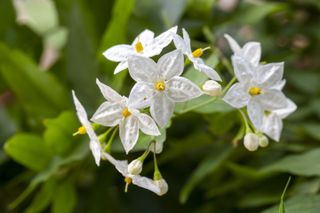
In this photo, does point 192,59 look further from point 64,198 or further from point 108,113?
point 64,198

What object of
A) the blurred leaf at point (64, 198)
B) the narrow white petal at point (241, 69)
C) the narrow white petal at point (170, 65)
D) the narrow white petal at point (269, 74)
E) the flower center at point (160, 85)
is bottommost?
the blurred leaf at point (64, 198)

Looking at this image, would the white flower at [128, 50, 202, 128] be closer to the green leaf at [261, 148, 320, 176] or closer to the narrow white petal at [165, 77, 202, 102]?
the narrow white petal at [165, 77, 202, 102]

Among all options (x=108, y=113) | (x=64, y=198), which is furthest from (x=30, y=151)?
(x=108, y=113)

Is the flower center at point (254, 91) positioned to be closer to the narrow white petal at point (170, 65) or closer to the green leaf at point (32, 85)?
the narrow white petal at point (170, 65)

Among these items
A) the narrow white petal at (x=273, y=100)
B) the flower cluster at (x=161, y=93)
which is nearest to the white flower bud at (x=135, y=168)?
the flower cluster at (x=161, y=93)

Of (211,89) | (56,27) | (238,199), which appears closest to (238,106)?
(211,89)

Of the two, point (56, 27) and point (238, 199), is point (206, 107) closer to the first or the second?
point (238, 199)

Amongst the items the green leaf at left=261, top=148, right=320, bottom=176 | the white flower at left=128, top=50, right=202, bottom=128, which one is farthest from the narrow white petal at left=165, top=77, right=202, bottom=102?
the green leaf at left=261, top=148, right=320, bottom=176
